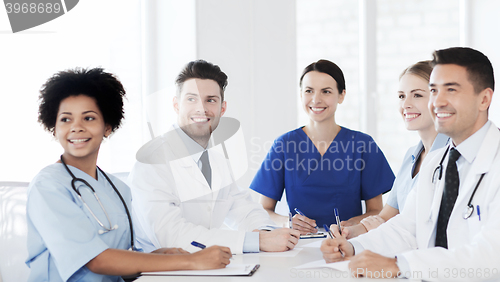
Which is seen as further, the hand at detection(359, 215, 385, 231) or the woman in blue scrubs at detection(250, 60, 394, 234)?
the woman in blue scrubs at detection(250, 60, 394, 234)

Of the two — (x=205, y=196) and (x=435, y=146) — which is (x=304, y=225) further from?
(x=435, y=146)

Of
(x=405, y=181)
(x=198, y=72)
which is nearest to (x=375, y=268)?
(x=405, y=181)

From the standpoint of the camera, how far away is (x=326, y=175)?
2.19 metres

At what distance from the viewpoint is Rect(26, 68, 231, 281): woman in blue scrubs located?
1152 mm

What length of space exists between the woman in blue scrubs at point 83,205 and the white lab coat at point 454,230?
1.84ft

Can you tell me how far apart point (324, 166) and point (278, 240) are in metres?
0.86

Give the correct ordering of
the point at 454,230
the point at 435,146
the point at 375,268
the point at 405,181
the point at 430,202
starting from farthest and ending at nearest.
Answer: the point at 405,181, the point at 435,146, the point at 430,202, the point at 454,230, the point at 375,268

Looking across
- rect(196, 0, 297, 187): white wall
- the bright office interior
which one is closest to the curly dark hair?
the bright office interior

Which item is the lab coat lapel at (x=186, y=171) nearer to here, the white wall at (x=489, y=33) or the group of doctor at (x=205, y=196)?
the group of doctor at (x=205, y=196)

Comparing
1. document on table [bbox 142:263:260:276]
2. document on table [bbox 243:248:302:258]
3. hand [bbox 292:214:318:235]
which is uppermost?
document on table [bbox 142:263:260:276]

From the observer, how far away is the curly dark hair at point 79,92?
1337mm

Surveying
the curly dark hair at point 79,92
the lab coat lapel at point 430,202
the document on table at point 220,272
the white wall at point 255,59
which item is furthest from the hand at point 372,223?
the white wall at point 255,59

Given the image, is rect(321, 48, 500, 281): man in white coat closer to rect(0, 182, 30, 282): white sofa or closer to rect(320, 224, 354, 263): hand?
rect(320, 224, 354, 263): hand

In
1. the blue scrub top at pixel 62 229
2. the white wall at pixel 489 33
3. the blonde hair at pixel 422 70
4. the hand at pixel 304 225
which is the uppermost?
the white wall at pixel 489 33
